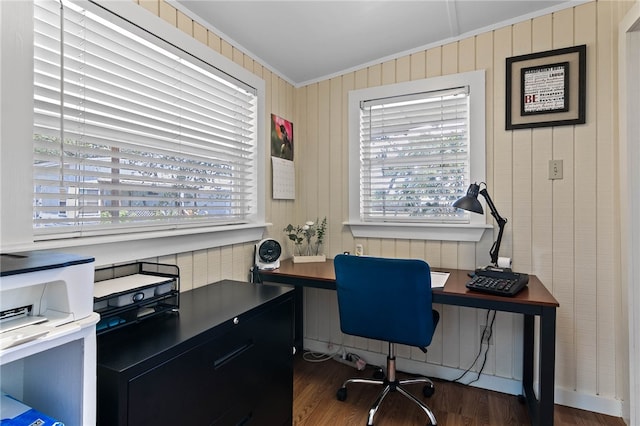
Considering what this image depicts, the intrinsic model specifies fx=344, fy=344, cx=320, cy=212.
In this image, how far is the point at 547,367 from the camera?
152 centimetres

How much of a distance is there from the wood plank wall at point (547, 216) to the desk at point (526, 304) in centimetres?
12

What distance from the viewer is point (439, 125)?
2309 millimetres

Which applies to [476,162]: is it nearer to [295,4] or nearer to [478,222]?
[478,222]

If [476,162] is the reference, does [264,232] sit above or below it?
below

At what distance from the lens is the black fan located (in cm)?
223

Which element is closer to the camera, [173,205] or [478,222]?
[173,205]

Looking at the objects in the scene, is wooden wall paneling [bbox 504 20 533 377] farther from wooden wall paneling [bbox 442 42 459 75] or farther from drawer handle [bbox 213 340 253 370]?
drawer handle [bbox 213 340 253 370]

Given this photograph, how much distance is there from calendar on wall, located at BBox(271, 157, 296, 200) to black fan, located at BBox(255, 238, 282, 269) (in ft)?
1.32

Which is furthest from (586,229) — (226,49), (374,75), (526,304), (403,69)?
(226,49)

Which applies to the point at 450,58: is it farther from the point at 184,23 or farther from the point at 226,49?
the point at 184,23

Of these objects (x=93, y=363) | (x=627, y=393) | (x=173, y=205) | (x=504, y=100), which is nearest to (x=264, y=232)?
(x=173, y=205)

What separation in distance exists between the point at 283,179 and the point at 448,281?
1.36 meters

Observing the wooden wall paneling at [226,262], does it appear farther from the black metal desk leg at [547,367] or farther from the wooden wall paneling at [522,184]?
the wooden wall paneling at [522,184]

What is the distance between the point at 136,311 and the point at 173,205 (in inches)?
24.4
